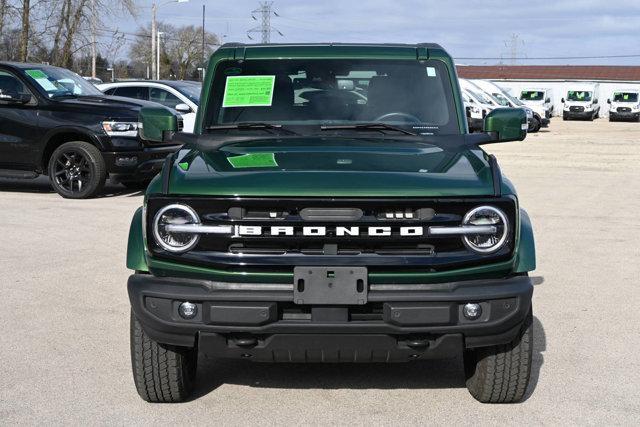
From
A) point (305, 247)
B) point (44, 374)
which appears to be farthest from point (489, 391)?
point (44, 374)

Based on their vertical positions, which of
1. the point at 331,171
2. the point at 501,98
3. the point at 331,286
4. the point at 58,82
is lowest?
the point at 331,286

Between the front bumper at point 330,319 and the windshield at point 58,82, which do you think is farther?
the windshield at point 58,82

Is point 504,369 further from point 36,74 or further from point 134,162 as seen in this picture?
point 36,74

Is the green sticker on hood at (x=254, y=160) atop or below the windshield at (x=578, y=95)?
below

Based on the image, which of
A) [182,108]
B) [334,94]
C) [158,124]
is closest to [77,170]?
[182,108]

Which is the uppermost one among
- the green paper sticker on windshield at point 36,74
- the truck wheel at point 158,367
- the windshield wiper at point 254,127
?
the green paper sticker on windshield at point 36,74

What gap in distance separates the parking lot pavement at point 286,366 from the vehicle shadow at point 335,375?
0.03 feet

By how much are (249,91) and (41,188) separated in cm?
992

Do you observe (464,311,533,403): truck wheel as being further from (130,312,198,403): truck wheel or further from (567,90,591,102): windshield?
(567,90,591,102): windshield

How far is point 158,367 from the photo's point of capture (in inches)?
180

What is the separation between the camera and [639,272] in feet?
27.5

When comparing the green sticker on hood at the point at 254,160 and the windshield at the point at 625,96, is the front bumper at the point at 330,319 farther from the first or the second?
the windshield at the point at 625,96

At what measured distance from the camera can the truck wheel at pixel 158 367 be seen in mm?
4531

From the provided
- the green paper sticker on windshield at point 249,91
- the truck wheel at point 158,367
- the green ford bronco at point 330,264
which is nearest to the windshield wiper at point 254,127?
the green paper sticker on windshield at point 249,91
